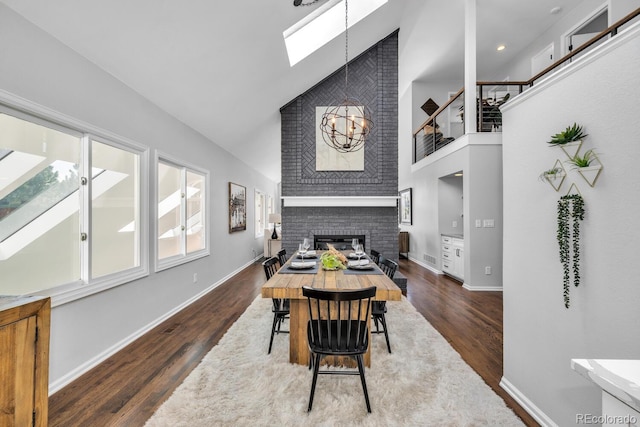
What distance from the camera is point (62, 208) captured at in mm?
2166

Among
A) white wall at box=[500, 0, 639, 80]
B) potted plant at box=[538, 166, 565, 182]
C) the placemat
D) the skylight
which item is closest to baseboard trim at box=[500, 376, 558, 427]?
potted plant at box=[538, 166, 565, 182]

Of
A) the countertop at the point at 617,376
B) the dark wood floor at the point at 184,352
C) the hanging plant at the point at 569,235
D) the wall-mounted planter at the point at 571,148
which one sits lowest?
the dark wood floor at the point at 184,352

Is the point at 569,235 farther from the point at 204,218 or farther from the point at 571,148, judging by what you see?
the point at 204,218

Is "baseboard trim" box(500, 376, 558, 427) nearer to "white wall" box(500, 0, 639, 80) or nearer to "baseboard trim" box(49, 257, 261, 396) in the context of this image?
"baseboard trim" box(49, 257, 261, 396)

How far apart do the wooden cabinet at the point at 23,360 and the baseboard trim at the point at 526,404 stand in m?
2.56

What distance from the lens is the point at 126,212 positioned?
2859 mm

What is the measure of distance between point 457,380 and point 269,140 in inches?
218

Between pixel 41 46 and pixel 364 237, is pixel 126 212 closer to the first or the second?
pixel 41 46

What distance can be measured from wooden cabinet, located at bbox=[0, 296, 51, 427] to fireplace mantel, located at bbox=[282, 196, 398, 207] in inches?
160

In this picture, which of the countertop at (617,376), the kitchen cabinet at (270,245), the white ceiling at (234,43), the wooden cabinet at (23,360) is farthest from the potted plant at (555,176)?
the kitchen cabinet at (270,245)

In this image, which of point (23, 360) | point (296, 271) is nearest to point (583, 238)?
point (296, 271)

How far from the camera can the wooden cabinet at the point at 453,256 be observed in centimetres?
504

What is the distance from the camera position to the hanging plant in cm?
141

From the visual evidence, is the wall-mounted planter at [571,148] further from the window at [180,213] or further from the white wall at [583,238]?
the window at [180,213]
